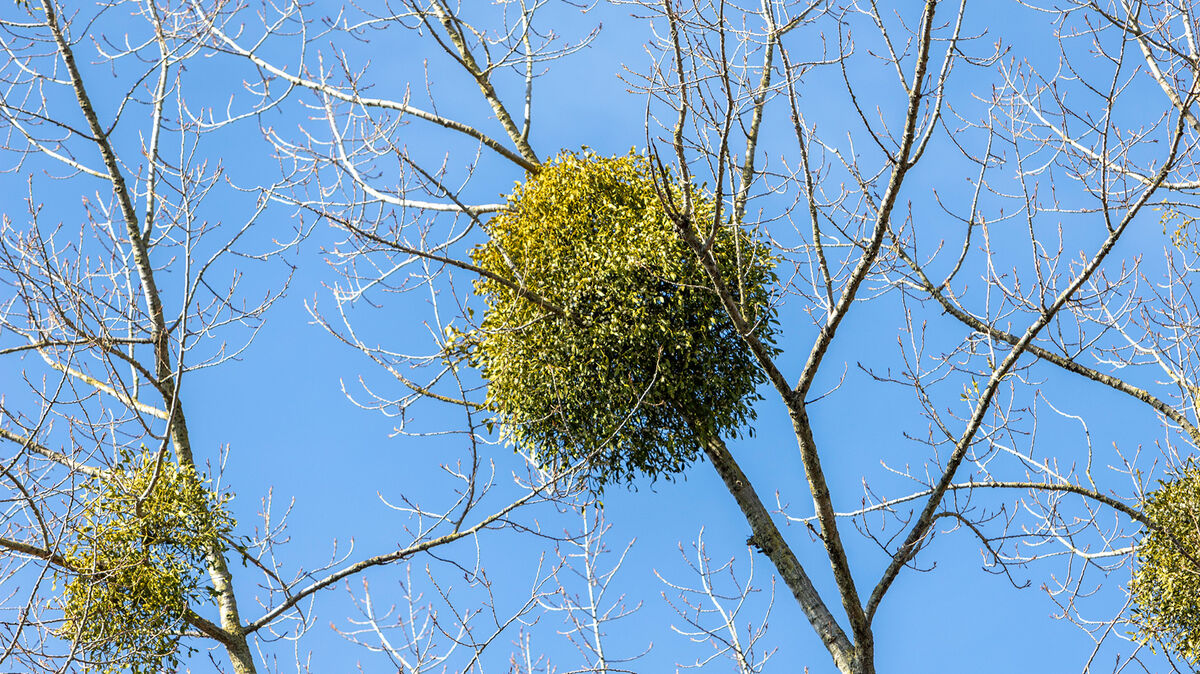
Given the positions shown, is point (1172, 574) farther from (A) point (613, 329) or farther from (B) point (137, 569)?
(B) point (137, 569)

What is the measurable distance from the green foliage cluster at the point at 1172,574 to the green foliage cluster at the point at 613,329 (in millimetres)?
2837

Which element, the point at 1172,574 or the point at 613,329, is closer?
the point at 613,329

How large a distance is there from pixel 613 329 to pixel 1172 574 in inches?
157

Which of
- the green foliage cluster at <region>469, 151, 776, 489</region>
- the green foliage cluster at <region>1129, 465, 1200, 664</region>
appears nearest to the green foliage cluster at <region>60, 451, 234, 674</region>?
the green foliage cluster at <region>469, 151, 776, 489</region>

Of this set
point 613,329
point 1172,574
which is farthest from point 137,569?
point 1172,574

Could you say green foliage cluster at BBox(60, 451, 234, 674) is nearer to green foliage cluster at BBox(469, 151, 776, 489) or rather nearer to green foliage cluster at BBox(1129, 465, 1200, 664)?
green foliage cluster at BBox(469, 151, 776, 489)

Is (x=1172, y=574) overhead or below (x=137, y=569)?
below

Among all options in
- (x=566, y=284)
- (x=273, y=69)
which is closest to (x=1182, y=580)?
(x=566, y=284)

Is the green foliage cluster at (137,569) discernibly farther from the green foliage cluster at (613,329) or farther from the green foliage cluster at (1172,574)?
the green foliage cluster at (1172,574)

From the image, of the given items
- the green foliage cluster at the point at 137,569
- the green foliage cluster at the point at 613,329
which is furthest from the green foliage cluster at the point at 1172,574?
the green foliage cluster at the point at 137,569

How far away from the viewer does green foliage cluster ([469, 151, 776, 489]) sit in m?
6.09

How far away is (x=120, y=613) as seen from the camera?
596 centimetres

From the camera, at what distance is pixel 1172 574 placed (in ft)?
22.0

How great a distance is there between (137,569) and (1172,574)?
21.0 feet
